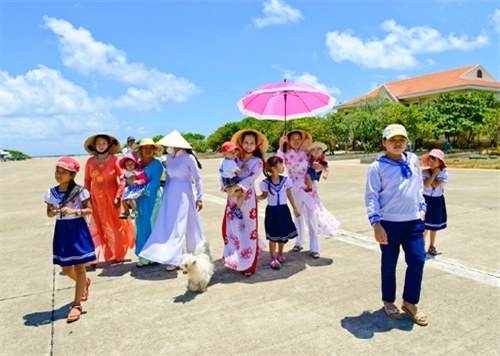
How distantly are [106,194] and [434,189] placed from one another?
14.6 ft

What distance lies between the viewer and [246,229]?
4570mm

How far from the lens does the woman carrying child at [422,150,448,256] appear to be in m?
4.83

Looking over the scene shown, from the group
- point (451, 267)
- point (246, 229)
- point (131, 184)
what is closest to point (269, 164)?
point (246, 229)

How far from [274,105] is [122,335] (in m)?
3.84

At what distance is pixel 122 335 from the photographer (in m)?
3.22

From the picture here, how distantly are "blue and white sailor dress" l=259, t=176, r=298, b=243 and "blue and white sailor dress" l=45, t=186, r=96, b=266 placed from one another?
212cm

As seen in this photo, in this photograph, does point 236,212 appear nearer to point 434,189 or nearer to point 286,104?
point 286,104

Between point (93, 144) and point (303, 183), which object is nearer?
point (93, 144)

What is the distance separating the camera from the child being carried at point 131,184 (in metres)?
4.88

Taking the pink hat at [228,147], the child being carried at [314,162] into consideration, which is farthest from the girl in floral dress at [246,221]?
the child being carried at [314,162]

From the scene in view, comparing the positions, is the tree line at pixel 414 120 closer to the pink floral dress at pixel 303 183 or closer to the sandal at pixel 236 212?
the pink floral dress at pixel 303 183

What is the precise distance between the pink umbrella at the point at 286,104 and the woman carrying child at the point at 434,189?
1567 mm

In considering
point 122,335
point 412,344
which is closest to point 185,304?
point 122,335

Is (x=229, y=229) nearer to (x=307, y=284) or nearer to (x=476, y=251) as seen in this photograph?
(x=307, y=284)
